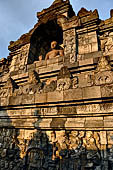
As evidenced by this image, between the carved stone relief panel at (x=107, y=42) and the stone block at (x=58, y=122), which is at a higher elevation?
the carved stone relief panel at (x=107, y=42)

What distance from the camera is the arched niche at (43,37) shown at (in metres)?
10.0

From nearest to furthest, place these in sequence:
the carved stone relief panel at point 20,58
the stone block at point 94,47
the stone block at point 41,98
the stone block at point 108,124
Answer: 1. the stone block at point 108,124
2. the stone block at point 41,98
3. the stone block at point 94,47
4. the carved stone relief panel at point 20,58

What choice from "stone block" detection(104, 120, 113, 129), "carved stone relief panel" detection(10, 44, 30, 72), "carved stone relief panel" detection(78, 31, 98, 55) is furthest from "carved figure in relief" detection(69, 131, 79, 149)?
"carved stone relief panel" detection(10, 44, 30, 72)

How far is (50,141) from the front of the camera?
17.9 feet

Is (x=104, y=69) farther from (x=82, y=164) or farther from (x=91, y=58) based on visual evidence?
(x=82, y=164)

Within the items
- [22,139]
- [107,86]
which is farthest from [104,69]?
[22,139]

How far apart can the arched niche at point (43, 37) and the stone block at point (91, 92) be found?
555 cm

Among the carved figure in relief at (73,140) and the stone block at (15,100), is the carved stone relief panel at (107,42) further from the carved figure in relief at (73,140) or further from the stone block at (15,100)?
the stone block at (15,100)

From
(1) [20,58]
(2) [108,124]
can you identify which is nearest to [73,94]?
(2) [108,124]

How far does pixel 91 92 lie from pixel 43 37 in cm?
756

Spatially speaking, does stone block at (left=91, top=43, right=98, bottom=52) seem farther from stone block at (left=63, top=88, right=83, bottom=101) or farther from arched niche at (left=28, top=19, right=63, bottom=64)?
arched niche at (left=28, top=19, right=63, bottom=64)

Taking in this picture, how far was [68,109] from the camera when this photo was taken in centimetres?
541

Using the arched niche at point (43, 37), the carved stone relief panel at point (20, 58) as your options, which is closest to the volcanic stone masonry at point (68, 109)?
the carved stone relief panel at point (20, 58)

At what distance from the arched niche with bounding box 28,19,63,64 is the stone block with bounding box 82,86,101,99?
555 cm
